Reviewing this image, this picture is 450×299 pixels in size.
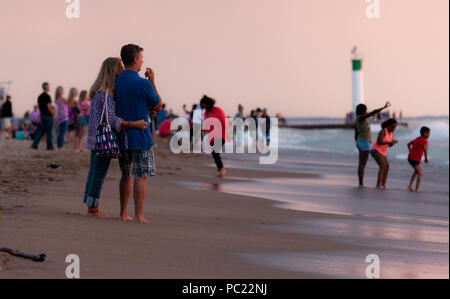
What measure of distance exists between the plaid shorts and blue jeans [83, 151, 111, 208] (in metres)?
0.20

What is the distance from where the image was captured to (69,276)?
4.11 meters

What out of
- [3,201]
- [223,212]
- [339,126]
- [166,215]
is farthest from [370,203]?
[339,126]

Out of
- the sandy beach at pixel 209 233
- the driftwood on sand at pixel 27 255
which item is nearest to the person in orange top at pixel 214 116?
the sandy beach at pixel 209 233

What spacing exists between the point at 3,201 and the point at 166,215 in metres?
1.79

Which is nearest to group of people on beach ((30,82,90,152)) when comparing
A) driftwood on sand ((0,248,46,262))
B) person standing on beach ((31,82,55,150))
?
person standing on beach ((31,82,55,150))

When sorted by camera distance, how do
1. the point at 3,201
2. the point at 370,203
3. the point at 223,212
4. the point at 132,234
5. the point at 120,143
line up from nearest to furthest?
the point at 132,234
the point at 120,143
the point at 3,201
the point at 223,212
the point at 370,203

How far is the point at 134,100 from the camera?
6184mm

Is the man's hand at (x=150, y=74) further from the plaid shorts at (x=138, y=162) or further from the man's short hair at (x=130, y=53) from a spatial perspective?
the plaid shorts at (x=138, y=162)

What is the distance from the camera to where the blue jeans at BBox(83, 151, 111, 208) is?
21.2 ft

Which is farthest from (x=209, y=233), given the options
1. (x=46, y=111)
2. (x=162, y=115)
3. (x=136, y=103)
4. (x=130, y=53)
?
(x=162, y=115)

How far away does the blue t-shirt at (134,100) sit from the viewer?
20.2 feet

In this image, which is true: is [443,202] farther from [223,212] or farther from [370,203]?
[223,212]

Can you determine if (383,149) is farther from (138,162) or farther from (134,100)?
(134,100)

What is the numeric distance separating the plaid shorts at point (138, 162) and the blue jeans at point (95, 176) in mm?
199
